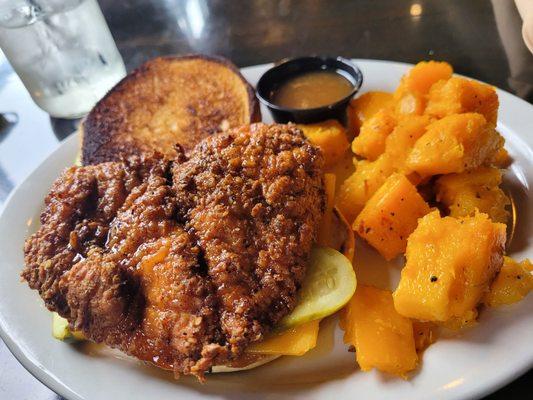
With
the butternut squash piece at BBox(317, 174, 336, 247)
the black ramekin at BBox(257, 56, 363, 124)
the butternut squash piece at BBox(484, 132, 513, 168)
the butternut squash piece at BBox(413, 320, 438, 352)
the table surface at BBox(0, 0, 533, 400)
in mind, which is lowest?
the table surface at BBox(0, 0, 533, 400)

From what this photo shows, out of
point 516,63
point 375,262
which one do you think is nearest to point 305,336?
point 375,262

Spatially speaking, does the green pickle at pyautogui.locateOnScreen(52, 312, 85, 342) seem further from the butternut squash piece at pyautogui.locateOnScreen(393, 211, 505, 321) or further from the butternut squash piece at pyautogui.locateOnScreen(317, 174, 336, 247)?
the butternut squash piece at pyautogui.locateOnScreen(393, 211, 505, 321)

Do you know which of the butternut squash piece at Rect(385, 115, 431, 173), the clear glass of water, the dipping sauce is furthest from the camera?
the clear glass of water

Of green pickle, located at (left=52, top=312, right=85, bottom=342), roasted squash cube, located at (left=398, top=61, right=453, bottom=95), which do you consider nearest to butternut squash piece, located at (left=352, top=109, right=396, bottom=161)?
roasted squash cube, located at (left=398, top=61, right=453, bottom=95)

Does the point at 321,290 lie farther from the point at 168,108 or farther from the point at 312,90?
the point at 168,108

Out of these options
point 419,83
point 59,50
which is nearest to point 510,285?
point 419,83

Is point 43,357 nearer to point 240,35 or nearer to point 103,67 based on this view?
point 103,67
